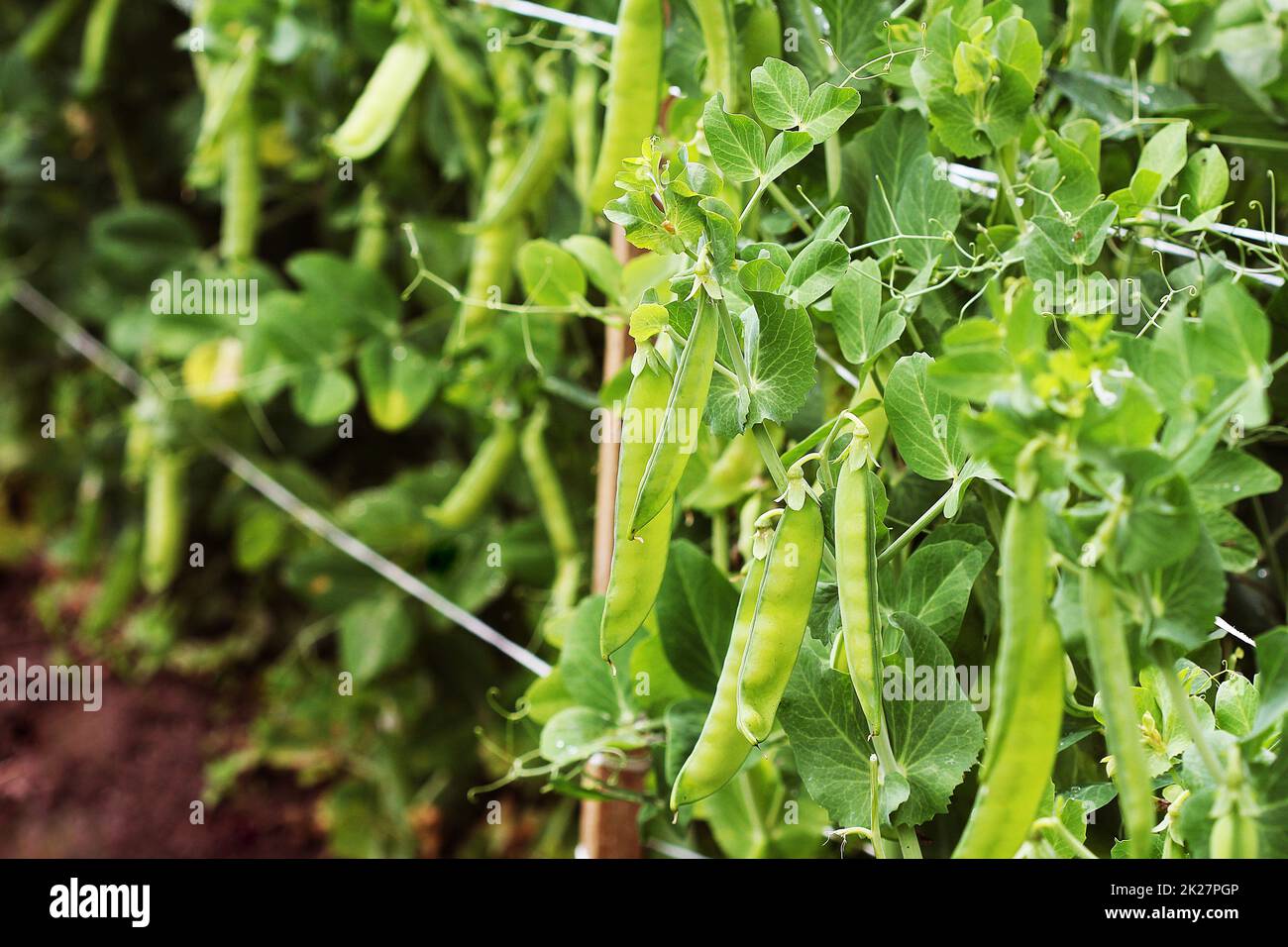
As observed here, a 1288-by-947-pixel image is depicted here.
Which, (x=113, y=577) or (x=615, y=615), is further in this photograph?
(x=113, y=577)

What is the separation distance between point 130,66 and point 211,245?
273 mm

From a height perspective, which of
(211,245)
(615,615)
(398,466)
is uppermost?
(211,245)

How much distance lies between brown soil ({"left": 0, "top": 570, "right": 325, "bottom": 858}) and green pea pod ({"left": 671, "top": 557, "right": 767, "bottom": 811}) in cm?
124

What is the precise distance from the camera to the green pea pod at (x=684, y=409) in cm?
47

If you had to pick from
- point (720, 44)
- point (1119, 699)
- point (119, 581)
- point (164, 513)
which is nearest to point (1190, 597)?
point (1119, 699)

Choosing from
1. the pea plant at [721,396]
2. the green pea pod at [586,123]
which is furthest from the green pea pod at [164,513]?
the green pea pod at [586,123]

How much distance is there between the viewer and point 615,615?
529 millimetres

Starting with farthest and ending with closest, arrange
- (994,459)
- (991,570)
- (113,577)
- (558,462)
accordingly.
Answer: (113,577) → (558,462) → (991,570) → (994,459)

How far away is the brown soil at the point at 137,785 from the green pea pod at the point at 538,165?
3.42ft

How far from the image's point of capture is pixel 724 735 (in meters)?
0.51
